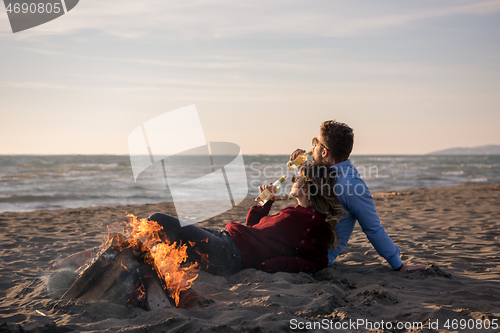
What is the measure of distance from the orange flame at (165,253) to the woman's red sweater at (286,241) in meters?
0.55

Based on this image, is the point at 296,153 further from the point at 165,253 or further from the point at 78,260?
the point at 78,260

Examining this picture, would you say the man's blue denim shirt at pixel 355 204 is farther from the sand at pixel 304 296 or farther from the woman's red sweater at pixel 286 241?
the sand at pixel 304 296

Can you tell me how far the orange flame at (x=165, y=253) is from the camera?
306cm


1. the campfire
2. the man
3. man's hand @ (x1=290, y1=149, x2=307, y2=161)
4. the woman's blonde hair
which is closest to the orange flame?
the campfire

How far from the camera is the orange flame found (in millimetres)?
3064

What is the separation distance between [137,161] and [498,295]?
34585mm

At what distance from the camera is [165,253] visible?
3.14 metres

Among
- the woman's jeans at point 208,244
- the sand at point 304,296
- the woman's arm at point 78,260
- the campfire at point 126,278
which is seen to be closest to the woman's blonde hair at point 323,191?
the sand at point 304,296

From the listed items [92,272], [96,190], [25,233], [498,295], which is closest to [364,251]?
[498,295]

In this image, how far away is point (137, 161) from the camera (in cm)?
3512

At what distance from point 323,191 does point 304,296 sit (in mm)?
946

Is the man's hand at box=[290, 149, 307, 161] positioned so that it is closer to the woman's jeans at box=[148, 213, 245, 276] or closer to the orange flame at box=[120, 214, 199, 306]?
the woman's jeans at box=[148, 213, 245, 276]

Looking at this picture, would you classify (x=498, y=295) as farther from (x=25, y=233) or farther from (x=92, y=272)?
(x=25, y=233)

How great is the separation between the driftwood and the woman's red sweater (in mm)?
881
